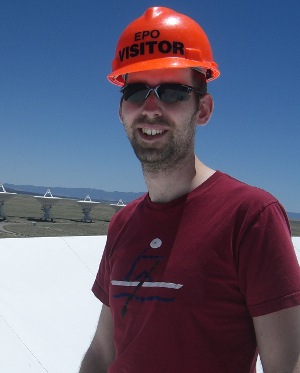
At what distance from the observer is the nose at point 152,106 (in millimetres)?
1600

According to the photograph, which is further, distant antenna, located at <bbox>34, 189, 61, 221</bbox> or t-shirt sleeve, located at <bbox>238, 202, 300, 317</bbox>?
distant antenna, located at <bbox>34, 189, 61, 221</bbox>

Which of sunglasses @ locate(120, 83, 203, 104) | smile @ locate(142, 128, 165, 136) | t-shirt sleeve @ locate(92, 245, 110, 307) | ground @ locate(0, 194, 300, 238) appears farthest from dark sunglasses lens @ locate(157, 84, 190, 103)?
ground @ locate(0, 194, 300, 238)

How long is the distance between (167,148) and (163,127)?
0.23 feet

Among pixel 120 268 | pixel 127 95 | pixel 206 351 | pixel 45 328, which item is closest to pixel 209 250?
pixel 206 351

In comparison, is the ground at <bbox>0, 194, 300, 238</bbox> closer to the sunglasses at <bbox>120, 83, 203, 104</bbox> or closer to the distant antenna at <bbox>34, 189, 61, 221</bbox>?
the distant antenna at <bbox>34, 189, 61, 221</bbox>

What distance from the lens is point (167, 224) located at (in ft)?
5.19

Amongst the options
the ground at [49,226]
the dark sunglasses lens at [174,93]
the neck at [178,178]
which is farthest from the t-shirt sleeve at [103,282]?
the ground at [49,226]

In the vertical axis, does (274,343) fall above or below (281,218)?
below

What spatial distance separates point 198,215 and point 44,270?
9.73 feet

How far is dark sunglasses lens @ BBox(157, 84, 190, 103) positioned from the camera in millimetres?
1578

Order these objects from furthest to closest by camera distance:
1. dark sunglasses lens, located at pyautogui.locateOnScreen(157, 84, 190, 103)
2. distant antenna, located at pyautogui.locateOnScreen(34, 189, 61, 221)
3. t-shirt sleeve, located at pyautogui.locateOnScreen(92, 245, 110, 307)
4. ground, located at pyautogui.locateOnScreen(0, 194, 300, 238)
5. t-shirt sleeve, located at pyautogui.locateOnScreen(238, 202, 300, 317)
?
1. distant antenna, located at pyautogui.locateOnScreen(34, 189, 61, 221)
2. ground, located at pyautogui.locateOnScreen(0, 194, 300, 238)
3. t-shirt sleeve, located at pyautogui.locateOnScreen(92, 245, 110, 307)
4. dark sunglasses lens, located at pyautogui.locateOnScreen(157, 84, 190, 103)
5. t-shirt sleeve, located at pyautogui.locateOnScreen(238, 202, 300, 317)

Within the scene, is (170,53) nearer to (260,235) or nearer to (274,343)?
(260,235)

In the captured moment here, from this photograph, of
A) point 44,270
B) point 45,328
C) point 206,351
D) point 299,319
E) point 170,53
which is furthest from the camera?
point 44,270

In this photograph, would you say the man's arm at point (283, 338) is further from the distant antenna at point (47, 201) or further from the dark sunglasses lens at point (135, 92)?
the distant antenna at point (47, 201)
